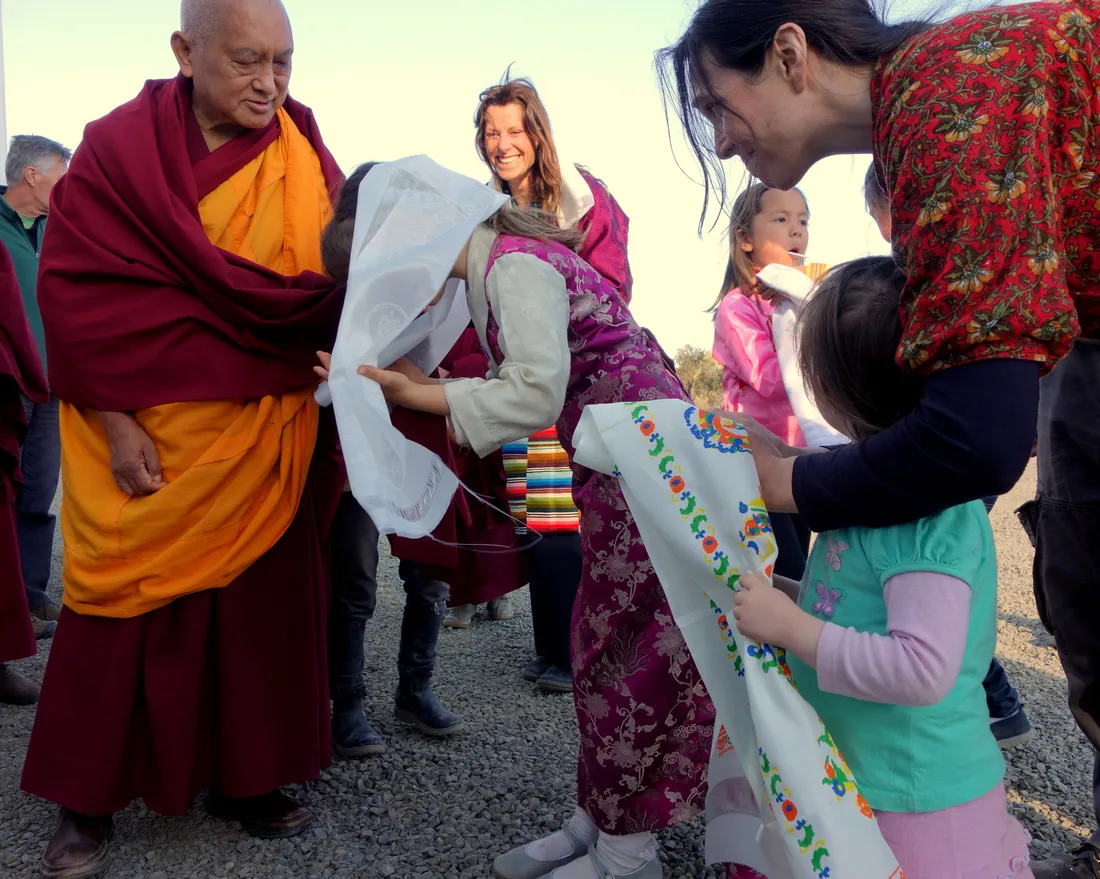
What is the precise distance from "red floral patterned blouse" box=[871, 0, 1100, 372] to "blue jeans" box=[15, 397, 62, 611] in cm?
403

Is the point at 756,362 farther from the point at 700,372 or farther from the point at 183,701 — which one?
the point at 700,372

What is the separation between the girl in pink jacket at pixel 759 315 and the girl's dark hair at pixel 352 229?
1582mm

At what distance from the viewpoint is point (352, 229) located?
2.03 metres

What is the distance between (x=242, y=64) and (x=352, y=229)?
56 cm

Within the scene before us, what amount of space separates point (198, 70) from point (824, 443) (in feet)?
7.32

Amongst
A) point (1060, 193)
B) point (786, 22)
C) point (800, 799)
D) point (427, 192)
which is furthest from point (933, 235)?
point (427, 192)

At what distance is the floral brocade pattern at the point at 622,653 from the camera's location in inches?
73.7

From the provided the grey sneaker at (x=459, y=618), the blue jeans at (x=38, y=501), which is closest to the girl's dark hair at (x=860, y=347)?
the grey sneaker at (x=459, y=618)

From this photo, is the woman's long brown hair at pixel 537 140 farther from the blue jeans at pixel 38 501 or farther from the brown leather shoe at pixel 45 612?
the brown leather shoe at pixel 45 612

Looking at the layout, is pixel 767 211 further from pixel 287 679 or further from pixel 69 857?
pixel 69 857

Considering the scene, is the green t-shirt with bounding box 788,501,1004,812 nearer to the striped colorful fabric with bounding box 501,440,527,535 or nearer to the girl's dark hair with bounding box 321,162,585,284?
the girl's dark hair with bounding box 321,162,585,284

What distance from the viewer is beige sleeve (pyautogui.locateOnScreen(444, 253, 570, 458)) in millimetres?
1734

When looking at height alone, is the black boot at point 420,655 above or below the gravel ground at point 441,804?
above

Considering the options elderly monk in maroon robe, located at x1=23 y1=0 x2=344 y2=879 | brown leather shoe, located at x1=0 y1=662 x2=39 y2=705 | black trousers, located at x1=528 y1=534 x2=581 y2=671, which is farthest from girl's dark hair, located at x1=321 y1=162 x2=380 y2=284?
brown leather shoe, located at x1=0 y1=662 x2=39 y2=705
